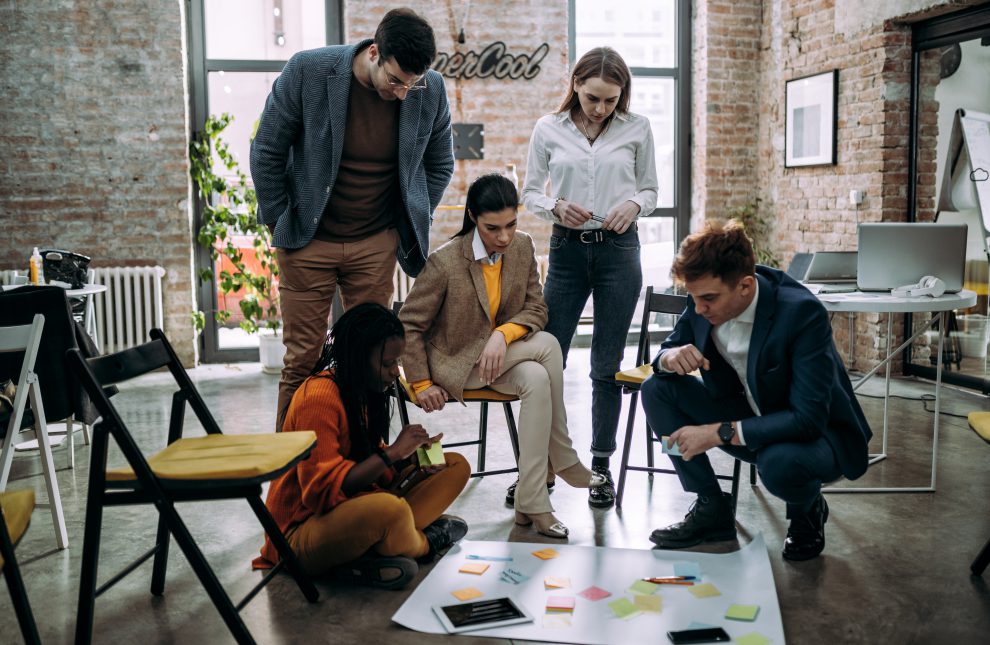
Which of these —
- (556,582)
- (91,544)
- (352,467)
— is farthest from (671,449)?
(91,544)

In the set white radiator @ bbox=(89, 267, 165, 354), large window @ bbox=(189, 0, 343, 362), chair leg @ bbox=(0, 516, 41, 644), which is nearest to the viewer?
chair leg @ bbox=(0, 516, 41, 644)

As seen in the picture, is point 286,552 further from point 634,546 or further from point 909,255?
point 909,255

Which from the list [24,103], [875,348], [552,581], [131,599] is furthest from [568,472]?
[24,103]

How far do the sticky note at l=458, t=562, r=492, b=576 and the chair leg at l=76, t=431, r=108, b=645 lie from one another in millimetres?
1006

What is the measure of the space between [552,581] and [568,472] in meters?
0.56

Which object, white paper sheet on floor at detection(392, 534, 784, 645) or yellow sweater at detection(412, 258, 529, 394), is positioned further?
yellow sweater at detection(412, 258, 529, 394)

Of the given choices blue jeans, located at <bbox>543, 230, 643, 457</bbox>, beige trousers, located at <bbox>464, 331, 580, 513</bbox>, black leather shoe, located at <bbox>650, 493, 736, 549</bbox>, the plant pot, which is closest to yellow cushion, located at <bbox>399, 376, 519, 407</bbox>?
beige trousers, located at <bbox>464, 331, 580, 513</bbox>

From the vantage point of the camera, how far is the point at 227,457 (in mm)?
2277

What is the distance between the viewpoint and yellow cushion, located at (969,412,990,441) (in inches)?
101

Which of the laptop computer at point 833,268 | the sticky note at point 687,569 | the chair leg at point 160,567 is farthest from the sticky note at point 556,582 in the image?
the laptop computer at point 833,268

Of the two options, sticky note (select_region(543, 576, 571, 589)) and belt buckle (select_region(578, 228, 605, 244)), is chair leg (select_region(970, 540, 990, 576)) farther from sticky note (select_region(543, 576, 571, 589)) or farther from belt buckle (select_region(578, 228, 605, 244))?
belt buckle (select_region(578, 228, 605, 244))

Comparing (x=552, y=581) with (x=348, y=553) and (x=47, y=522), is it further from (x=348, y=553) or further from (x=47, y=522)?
(x=47, y=522)

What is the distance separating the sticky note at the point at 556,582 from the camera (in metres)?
2.58

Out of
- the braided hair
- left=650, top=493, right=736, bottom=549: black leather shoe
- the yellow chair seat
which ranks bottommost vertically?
left=650, top=493, right=736, bottom=549: black leather shoe
